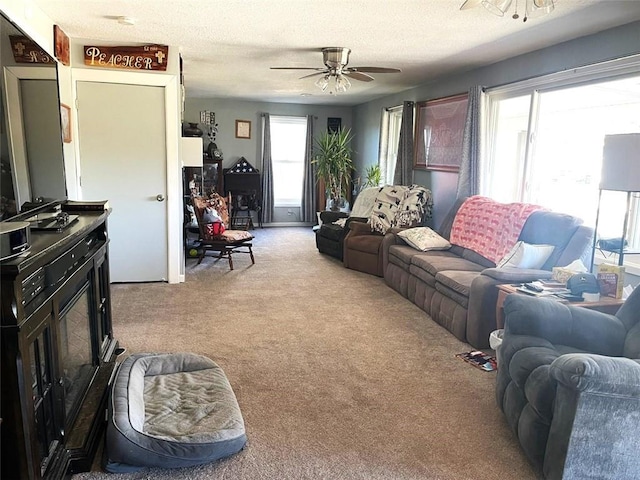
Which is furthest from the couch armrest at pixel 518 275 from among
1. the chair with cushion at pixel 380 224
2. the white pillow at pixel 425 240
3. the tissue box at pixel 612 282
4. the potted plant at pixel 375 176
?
the potted plant at pixel 375 176

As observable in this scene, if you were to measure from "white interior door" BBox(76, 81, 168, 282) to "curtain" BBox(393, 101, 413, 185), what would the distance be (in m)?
3.21

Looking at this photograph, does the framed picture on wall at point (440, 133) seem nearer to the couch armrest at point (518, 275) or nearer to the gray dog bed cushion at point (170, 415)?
the couch armrest at point (518, 275)

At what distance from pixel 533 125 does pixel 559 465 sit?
3.21m

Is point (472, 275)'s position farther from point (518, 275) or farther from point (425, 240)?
point (425, 240)

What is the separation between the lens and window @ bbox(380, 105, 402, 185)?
742 centimetres

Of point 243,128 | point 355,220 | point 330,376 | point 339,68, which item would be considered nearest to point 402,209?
point 355,220

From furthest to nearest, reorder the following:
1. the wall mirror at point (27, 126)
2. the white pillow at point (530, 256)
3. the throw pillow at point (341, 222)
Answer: the throw pillow at point (341, 222)
the white pillow at point (530, 256)
the wall mirror at point (27, 126)

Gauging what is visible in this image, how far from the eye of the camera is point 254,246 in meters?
6.95

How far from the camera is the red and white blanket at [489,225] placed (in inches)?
157

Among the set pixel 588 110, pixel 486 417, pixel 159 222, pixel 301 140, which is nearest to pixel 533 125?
pixel 588 110

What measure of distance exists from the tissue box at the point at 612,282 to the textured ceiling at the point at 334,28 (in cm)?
156

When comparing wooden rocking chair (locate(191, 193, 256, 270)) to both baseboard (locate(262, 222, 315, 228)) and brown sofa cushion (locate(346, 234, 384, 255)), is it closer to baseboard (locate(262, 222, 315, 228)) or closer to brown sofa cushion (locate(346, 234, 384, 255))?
brown sofa cushion (locate(346, 234, 384, 255))

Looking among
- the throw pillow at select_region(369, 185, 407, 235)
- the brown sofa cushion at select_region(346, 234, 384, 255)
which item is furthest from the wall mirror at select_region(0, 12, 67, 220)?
the throw pillow at select_region(369, 185, 407, 235)

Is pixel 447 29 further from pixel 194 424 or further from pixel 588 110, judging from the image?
pixel 194 424
